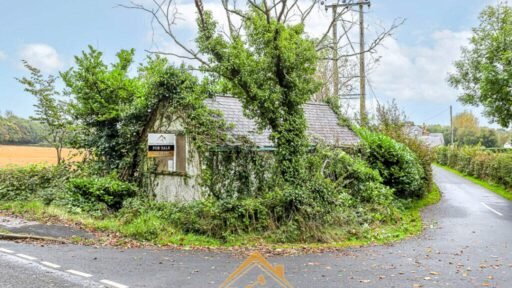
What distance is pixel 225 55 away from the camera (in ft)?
37.6

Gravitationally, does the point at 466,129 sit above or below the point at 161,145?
above

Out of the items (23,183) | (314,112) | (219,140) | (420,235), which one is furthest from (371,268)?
(23,183)

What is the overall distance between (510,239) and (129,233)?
32.9 ft

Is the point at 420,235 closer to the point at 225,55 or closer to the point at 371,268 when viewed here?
the point at 371,268

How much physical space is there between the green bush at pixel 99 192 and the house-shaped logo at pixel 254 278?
26.0 feet

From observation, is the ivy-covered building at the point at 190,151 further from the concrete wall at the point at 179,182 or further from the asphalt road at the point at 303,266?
the asphalt road at the point at 303,266

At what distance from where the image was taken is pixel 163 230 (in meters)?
10.5

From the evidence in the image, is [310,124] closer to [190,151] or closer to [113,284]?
[190,151]

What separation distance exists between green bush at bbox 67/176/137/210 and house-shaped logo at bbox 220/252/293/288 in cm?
792

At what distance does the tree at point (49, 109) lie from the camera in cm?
1942

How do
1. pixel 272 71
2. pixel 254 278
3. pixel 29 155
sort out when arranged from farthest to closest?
pixel 29 155 → pixel 272 71 → pixel 254 278

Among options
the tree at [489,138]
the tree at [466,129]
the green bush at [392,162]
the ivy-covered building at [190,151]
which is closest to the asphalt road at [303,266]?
the ivy-covered building at [190,151]

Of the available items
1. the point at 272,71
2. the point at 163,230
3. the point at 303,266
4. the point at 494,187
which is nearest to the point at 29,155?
the point at 163,230

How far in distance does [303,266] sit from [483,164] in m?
25.5
